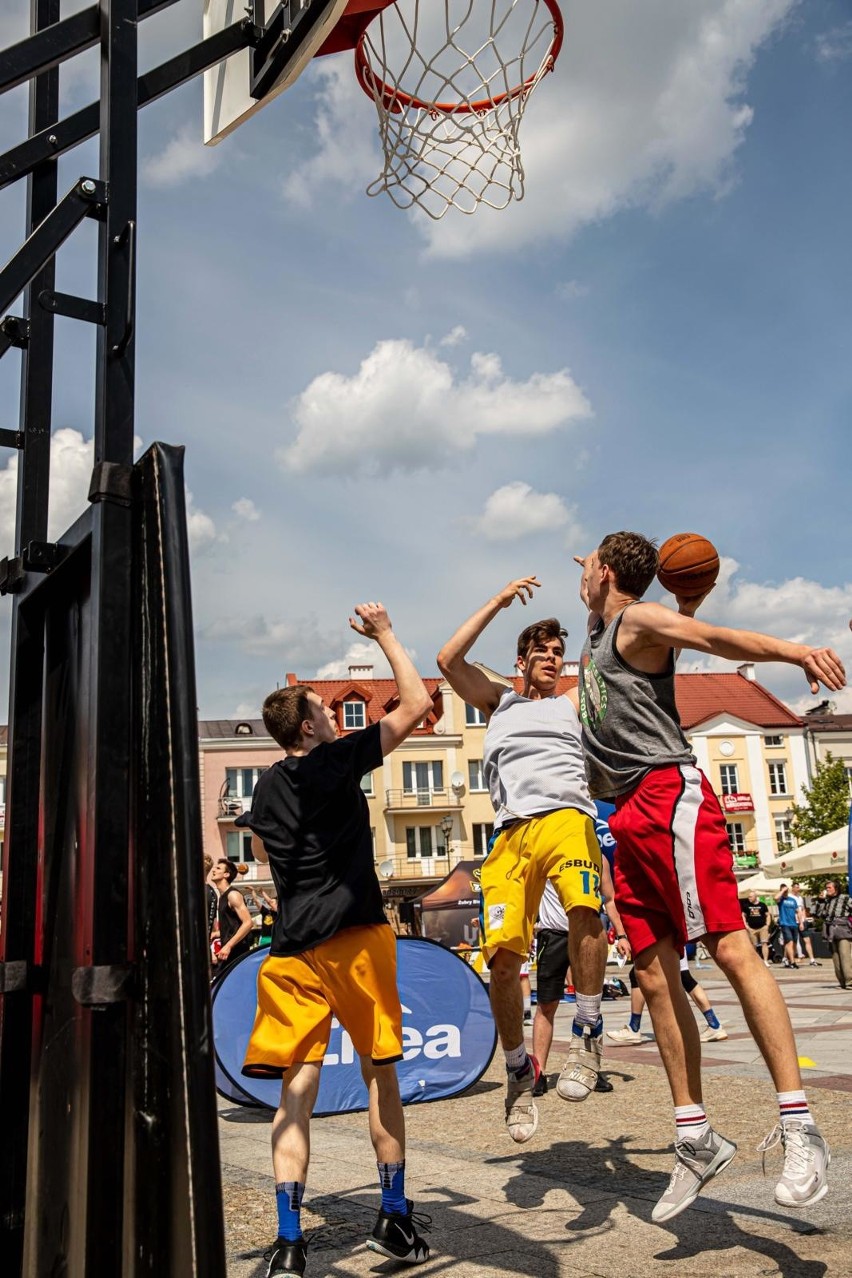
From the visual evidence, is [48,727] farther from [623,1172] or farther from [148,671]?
[623,1172]

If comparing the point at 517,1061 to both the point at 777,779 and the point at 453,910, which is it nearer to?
the point at 453,910

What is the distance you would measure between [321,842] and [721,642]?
5.49ft

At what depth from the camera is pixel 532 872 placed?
5.70 meters

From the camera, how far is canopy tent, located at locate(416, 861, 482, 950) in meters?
28.8

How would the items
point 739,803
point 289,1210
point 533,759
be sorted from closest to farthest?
point 289,1210
point 533,759
point 739,803

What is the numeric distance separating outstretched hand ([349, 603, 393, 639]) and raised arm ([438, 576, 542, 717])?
32.4 inches

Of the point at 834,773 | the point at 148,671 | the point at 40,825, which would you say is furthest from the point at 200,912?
the point at 834,773

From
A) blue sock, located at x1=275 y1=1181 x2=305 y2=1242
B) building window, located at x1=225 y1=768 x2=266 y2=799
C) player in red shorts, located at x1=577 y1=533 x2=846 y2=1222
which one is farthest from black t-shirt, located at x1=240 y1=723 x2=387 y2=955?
building window, located at x1=225 y1=768 x2=266 y2=799

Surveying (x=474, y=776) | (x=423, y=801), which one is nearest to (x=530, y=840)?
(x=423, y=801)

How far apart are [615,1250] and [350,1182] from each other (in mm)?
1770

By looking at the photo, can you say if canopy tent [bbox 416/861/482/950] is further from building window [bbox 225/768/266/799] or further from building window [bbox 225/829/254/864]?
building window [bbox 225/768/266/799]

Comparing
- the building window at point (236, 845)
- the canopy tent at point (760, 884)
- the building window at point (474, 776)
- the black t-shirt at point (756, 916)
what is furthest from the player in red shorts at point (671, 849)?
the building window at point (236, 845)

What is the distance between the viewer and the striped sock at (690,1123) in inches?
154

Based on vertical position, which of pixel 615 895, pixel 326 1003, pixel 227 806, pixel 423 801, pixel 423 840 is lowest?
pixel 326 1003
